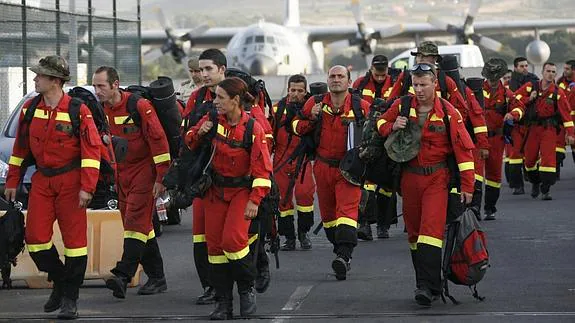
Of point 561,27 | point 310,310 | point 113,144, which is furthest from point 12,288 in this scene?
point 561,27

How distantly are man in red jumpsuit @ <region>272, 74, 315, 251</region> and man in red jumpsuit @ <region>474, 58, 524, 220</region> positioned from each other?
9.28 ft

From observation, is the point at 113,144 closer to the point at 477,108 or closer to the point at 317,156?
the point at 317,156

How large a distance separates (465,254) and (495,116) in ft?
26.6

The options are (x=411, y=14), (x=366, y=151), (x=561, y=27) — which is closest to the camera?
(x=366, y=151)

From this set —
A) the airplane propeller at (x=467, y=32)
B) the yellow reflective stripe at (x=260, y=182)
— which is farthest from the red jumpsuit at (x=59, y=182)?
the airplane propeller at (x=467, y=32)

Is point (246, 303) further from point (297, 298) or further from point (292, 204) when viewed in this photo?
point (292, 204)

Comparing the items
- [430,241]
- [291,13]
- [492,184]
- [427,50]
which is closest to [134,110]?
[430,241]

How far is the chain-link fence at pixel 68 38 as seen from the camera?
21.7 m

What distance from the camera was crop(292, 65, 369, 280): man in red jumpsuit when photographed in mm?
12055

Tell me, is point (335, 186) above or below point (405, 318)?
above

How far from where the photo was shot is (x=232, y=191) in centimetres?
1000

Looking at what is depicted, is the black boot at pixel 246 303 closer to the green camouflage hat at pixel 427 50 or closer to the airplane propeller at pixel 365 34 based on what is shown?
the green camouflage hat at pixel 427 50

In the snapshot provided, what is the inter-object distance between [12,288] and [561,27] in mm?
69218

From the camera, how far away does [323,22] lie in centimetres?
18488
